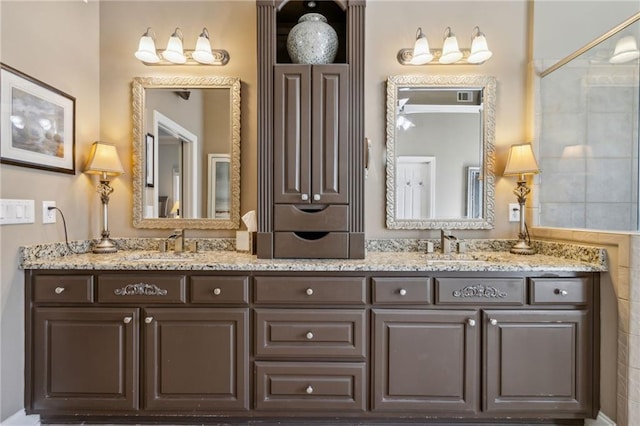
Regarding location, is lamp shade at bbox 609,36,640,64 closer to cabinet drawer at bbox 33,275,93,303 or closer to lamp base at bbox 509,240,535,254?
lamp base at bbox 509,240,535,254

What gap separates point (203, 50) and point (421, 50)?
1.41 m

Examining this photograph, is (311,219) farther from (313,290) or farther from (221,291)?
(221,291)

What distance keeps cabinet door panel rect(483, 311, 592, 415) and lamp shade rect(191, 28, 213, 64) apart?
2.27m

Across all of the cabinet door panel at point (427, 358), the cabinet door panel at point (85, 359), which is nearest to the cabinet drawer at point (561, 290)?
the cabinet door panel at point (427, 358)

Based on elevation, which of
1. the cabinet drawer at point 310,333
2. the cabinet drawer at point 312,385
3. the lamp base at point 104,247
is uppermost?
the lamp base at point 104,247

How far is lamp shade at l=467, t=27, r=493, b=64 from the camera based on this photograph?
2074 mm

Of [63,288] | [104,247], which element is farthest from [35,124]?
[63,288]

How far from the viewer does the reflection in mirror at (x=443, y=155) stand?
223cm

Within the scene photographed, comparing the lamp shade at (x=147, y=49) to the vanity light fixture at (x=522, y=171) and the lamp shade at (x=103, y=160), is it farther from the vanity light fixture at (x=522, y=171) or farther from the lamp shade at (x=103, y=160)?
the vanity light fixture at (x=522, y=171)

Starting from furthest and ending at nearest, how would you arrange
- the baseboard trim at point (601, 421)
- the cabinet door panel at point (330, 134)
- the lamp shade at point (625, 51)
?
the lamp shade at point (625, 51)
the cabinet door panel at point (330, 134)
the baseboard trim at point (601, 421)

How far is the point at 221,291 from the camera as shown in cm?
166

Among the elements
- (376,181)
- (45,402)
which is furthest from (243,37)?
(45,402)

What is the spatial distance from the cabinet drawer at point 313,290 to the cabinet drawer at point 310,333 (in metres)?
0.05

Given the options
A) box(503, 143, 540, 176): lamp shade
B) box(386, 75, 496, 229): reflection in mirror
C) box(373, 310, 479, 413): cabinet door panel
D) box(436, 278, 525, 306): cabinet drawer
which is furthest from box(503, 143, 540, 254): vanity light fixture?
box(373, 310, 479, 413): cabinet door panel
